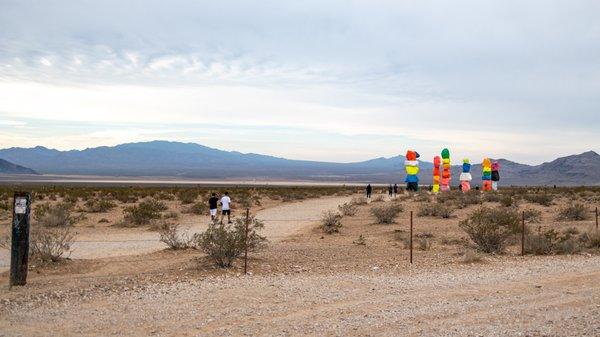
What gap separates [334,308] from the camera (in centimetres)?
953

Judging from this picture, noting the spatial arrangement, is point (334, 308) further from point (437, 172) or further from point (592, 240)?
point (437, 172)

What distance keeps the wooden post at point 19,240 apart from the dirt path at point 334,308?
5.34 feet

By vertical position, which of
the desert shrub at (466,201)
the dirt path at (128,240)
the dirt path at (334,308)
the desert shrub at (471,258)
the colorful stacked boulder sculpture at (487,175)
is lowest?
the dirt path at (128,240)

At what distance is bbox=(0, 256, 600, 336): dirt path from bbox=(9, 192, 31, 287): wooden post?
5.34 feet

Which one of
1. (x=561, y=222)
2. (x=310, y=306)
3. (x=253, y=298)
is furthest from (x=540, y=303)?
(x=561, y=222)

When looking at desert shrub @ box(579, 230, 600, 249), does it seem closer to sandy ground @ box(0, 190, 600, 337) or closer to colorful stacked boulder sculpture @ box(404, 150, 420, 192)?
sandy ground @ box(0, 190, 600, 337)

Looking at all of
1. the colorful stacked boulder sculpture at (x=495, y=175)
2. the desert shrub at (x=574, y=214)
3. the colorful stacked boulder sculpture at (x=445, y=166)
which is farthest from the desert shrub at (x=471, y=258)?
the colorful stacked boulder sculpture at (x=495, y=175)

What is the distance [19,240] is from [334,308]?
20.1 feet

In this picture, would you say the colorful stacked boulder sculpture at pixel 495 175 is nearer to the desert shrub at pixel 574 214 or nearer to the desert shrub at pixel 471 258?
the desert shrub at pixel 574 214

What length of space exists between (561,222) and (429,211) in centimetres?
707

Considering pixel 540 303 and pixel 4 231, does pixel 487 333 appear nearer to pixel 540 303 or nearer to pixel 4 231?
pixel 540 303

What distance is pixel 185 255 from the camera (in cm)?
1559

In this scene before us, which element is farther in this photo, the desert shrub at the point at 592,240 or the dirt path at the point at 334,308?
the desert shrub at the point at 592,240

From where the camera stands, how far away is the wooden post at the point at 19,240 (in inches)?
432
